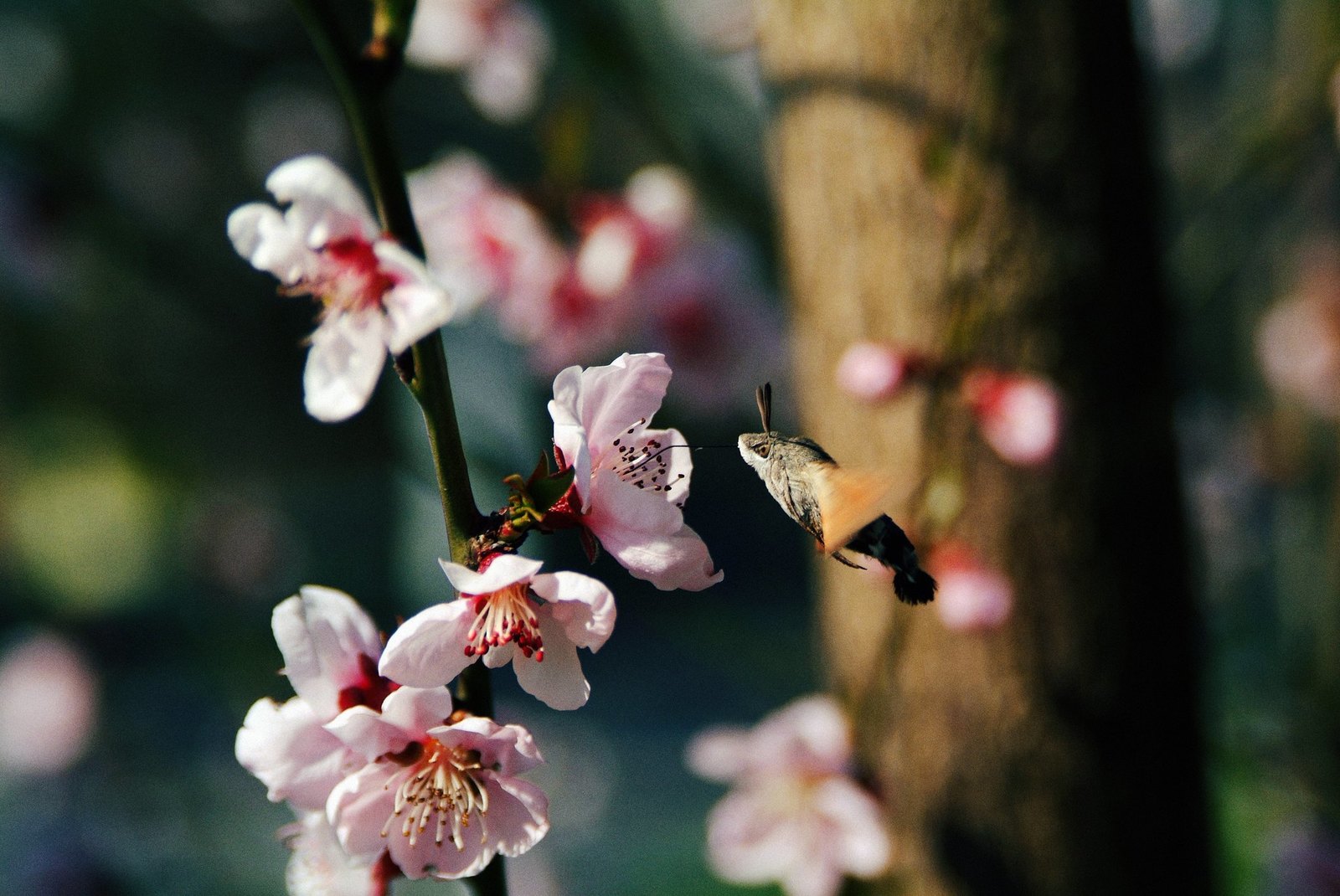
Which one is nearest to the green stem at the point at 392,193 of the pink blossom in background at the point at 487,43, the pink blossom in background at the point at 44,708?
the pink blossom in background at the point at 487,43

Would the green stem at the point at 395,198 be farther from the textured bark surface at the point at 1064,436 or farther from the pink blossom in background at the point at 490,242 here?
the pink blossom in background at the point at 490,242

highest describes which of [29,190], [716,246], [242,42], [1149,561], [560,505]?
[242,42]

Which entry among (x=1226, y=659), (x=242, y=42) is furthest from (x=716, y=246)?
(x=242, y=42)

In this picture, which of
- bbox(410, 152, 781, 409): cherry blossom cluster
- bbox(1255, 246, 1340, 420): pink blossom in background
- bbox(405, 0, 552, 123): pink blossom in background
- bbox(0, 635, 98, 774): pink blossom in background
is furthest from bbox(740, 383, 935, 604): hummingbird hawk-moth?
bbox(0, 635, 98, 774): pink blossom in background

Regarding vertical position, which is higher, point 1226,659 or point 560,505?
point 560,505

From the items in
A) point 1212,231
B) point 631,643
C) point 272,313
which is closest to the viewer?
point 1212,231

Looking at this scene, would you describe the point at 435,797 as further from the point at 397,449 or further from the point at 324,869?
the point at 397,449

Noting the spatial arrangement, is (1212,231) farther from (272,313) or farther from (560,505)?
(272,313)

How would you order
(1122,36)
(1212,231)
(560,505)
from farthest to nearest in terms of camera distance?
(1212,231), (1122,36), (560,505)

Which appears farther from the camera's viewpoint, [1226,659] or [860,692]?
[1226,659]
